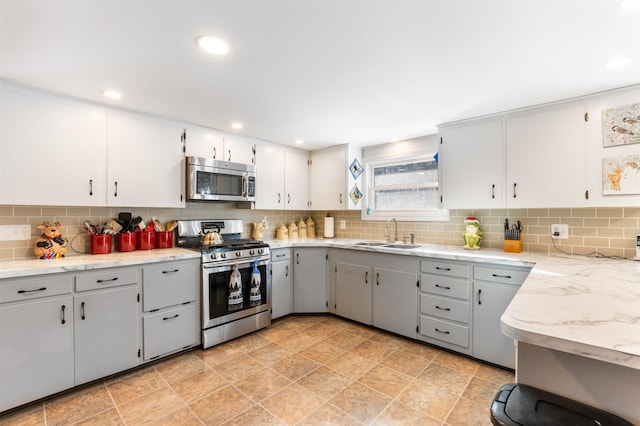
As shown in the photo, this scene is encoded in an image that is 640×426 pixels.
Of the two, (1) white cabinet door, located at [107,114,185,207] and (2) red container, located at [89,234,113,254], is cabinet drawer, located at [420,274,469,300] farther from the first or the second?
(2) red container, located at [89,234,113,254]

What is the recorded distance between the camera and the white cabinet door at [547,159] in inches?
91.3

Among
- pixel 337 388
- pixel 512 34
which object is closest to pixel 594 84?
pixel 512 34

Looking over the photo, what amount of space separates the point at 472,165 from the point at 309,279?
216 cm

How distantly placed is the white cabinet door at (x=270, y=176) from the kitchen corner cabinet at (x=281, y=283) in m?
0.66

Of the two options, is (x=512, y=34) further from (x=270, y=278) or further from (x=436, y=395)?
(x=270, y=278)

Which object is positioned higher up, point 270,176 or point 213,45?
point 213,45

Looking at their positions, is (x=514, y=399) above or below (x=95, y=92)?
below

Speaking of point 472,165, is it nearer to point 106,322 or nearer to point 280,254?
point 280,254

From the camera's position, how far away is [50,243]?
2311 mm

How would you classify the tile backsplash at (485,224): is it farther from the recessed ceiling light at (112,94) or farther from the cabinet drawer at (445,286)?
the recessed ceiling light at (112,94)

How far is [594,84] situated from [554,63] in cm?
59

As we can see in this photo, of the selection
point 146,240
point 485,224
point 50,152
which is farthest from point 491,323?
point 50,152

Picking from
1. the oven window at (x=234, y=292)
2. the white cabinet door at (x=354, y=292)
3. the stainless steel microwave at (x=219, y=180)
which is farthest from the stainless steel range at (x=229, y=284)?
the white cabinet door at (x=354, y=292)

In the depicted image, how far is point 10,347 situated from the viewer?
184 cm
